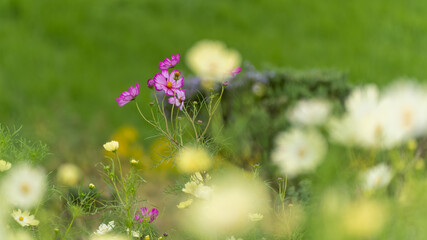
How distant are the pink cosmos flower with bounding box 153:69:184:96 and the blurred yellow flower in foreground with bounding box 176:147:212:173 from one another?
0.63 ft

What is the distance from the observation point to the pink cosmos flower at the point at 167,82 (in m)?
1.75

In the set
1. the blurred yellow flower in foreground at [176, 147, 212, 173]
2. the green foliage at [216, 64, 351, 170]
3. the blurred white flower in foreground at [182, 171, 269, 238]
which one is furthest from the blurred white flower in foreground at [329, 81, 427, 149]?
the green foliage at [216, 64, 351, 170]

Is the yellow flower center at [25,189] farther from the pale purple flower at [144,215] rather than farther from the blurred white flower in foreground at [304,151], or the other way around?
the blurred white flower in foreground at [304,151]

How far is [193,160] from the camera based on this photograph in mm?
1618

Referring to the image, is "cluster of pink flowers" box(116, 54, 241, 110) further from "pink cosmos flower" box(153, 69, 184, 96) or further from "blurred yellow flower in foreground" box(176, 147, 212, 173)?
"blurred yellow flower in foreground" box(176, 147, 212, 173)

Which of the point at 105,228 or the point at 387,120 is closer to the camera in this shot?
the point at 387,120

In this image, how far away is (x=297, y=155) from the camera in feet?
4.82

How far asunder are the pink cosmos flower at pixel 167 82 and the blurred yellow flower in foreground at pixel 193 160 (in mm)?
193

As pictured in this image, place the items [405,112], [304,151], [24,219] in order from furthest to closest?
1. [24,219]
2. [304,151]
3. [405,112]

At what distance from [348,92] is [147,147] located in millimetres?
Result: 2087

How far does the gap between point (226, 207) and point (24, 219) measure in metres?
0.59

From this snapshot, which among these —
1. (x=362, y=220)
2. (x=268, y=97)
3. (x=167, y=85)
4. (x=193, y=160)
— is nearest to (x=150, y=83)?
(x=167, y=85)

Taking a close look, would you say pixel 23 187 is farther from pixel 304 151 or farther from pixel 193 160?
pixel 304 151

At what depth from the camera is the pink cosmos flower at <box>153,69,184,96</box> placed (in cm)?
175
